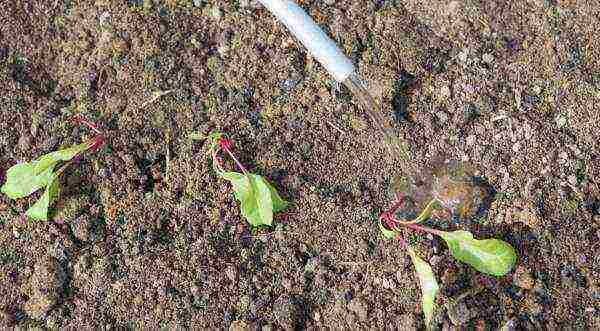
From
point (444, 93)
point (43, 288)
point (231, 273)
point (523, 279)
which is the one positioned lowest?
point (43, 288)

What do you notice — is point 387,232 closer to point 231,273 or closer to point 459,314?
point 459,314

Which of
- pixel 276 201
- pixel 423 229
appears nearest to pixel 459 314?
pixel 423 229

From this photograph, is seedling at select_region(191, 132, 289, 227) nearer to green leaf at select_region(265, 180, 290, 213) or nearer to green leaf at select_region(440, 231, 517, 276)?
green leaf at select_region(265, 180, 290, 213)

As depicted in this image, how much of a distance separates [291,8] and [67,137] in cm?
81

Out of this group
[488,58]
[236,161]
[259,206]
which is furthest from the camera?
[488,58]

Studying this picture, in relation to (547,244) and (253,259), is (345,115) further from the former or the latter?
(547,244)

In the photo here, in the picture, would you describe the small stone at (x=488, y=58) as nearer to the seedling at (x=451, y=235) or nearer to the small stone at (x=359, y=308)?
the seedling at (x=451, y=235)

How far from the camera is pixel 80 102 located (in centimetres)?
216

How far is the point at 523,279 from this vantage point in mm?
1890

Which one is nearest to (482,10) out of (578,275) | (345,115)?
(345,115)

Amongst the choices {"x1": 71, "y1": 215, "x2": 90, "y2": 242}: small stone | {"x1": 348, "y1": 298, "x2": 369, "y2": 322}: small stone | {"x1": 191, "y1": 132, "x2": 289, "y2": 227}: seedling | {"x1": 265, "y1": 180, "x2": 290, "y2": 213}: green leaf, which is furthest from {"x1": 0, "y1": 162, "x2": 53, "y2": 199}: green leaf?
{"x1": 348, "y1": 298, "x2": 369, "y2": 322}: small stone

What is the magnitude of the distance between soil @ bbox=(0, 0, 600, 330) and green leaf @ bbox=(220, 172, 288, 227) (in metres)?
0.08

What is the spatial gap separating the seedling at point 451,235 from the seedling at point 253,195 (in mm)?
319

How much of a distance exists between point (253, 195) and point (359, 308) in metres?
0.43
